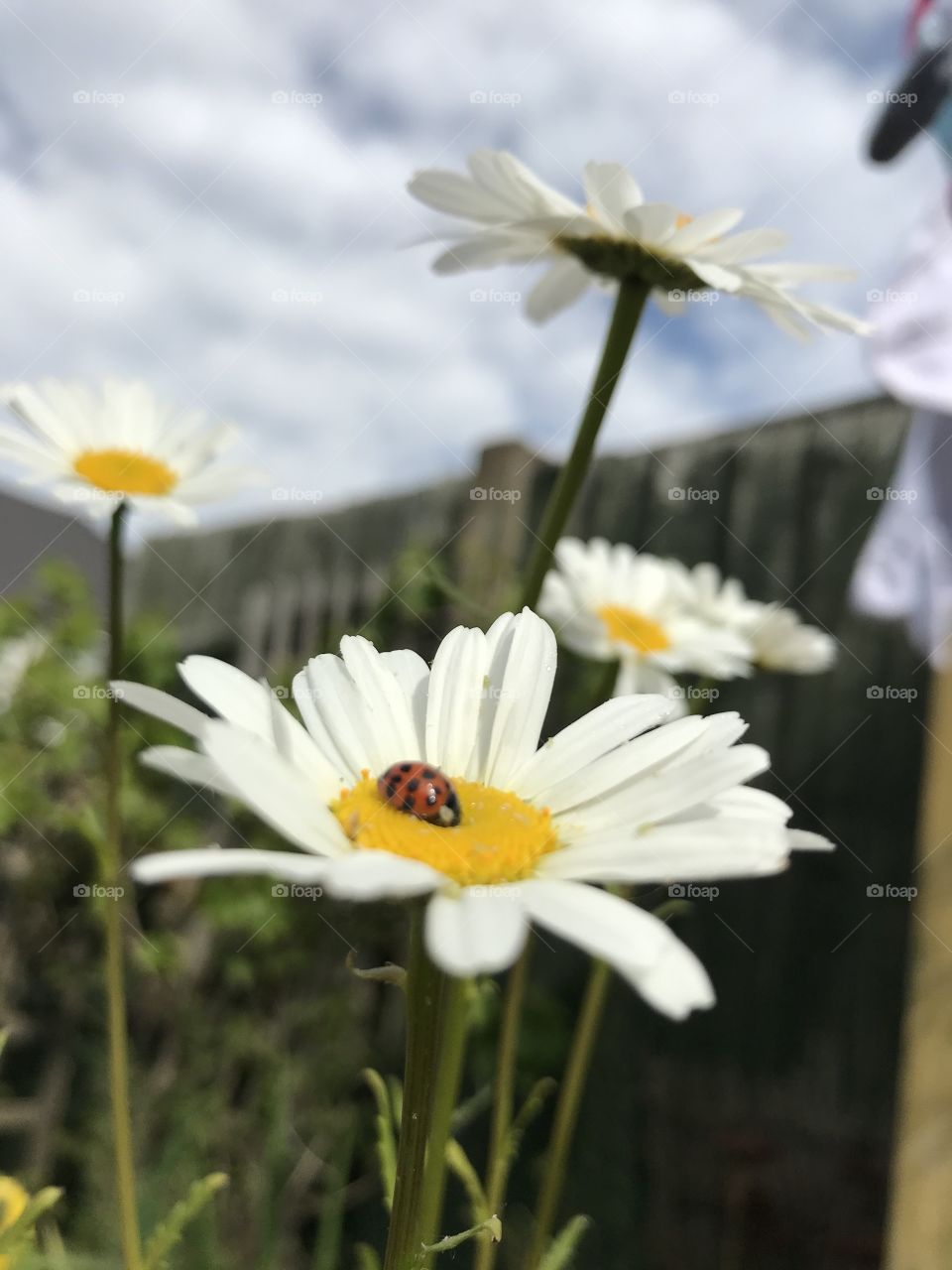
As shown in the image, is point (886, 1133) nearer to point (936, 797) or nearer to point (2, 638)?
point (936, 797)

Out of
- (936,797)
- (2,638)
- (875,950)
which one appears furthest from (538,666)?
(2,638)

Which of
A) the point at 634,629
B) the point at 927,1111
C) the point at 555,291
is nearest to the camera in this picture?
the point at 555,291

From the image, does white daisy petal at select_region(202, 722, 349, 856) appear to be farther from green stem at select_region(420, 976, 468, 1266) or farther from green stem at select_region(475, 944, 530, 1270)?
green stem at select_region(475, 944, 530, 1270)

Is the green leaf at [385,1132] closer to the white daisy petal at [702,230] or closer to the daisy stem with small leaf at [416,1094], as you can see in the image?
the daisy stem with small leaf at [416,1094]

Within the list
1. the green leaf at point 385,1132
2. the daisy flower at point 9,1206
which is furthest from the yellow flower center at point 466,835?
the daisy flower at point 9,1206

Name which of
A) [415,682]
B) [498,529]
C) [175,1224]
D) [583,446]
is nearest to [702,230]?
[583,446]

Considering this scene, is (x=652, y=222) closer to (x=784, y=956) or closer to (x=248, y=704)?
(x=248, y=704)
